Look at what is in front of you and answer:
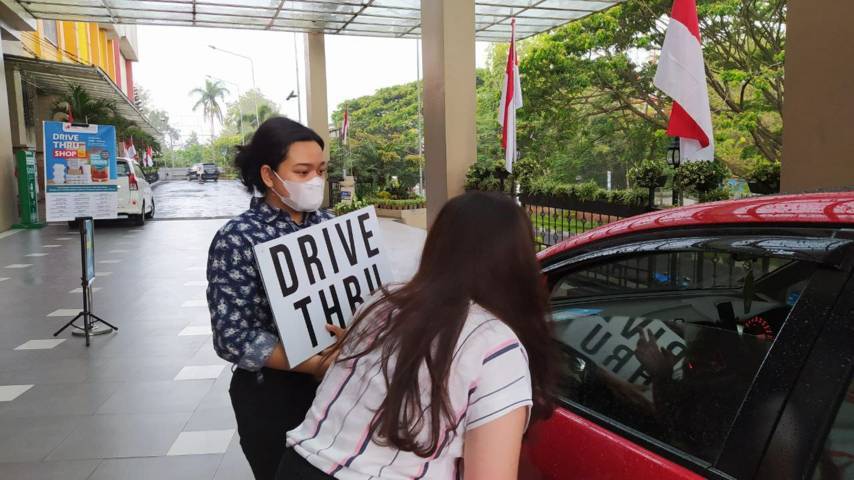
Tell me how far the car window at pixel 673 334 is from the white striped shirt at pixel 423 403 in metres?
0.43

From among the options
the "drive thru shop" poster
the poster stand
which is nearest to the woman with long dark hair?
the poster stand

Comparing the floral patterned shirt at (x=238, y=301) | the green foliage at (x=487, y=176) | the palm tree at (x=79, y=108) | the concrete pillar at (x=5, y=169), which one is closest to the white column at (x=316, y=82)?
the palm tree at (x=79, y=108)

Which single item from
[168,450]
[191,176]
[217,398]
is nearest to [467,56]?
[217,398]

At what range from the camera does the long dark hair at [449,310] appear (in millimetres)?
1103

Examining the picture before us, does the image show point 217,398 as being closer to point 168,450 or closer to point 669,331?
point 168,450

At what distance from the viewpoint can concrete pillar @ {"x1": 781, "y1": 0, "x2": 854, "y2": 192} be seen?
415 cm

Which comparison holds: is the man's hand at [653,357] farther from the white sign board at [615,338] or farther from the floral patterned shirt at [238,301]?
the floral patterned shirt at [238,301]

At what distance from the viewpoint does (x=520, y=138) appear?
20.7 meters

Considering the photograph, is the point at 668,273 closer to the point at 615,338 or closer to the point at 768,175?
the point at 615,338

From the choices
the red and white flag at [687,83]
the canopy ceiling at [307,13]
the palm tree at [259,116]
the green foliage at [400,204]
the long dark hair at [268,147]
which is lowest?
the green foliage at [400,204]

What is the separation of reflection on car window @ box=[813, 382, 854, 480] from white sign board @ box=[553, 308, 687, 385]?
42cm

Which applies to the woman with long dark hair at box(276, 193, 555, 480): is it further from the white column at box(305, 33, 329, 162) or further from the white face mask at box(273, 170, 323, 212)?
the white column at box(305, 33, 329, 162)

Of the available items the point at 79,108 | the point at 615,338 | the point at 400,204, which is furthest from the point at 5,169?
the point at 615,338

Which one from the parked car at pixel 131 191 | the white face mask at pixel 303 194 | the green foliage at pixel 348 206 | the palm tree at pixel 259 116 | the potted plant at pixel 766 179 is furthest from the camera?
the palm tree at pixel 259 116
